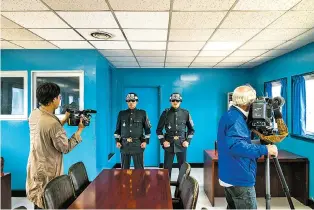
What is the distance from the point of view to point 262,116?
1.91m

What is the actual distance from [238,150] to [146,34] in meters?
2.21

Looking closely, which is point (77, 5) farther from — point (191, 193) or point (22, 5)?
point (191, 193)

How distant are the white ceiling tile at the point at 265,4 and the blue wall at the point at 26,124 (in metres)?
2.73

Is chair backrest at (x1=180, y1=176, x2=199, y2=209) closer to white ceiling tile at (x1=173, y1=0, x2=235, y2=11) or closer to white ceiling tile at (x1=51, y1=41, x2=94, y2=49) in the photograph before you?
white ceiling tile at (x1=173, y1=0, x2=235, y2=11)

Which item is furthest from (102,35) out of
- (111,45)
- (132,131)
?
(132,131)

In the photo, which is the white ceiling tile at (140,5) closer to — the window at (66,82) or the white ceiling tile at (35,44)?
the white ceiling tile at (35,44)

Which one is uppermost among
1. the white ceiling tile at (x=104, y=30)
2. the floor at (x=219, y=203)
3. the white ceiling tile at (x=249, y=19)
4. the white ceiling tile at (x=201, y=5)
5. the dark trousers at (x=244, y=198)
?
the white ceiling tile at (x=104, y=30)

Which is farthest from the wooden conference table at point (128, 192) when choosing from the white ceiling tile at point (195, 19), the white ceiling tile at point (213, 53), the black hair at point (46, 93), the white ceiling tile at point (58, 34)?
the white ceiling tile at point (213, 53)

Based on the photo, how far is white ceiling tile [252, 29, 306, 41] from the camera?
127 inches

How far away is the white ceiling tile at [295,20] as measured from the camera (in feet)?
8.73

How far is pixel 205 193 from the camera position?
4.27 meters

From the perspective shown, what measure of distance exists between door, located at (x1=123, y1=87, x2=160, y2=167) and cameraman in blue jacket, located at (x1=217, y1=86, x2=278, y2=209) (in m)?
4.61

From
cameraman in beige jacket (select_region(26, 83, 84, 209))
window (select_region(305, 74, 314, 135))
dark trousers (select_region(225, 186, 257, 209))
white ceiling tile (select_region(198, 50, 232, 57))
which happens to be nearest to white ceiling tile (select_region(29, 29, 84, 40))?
cameraman in beige jacket (select_region(26, 83, 84, 209))

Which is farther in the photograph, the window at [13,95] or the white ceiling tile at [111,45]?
the window at [13,95]
